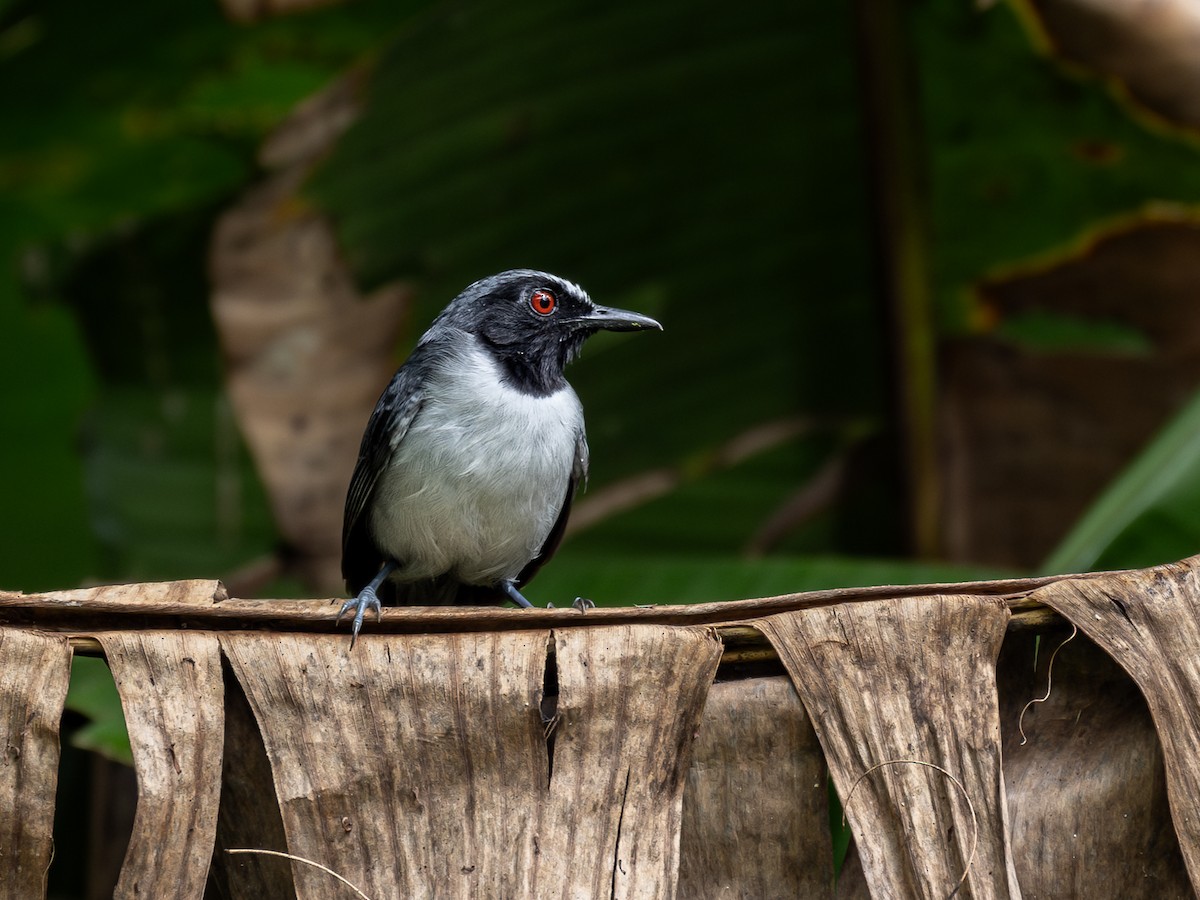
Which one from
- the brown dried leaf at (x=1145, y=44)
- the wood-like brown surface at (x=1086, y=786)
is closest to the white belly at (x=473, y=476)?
the wood-like brown surface at (x=1086, y=786)

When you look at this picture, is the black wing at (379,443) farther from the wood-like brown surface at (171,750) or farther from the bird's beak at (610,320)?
the wood-like brown surface at (171,750)

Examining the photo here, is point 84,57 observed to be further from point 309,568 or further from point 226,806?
point 226,806

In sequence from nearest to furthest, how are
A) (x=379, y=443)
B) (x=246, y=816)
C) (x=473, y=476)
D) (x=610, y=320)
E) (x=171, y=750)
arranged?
(x=171, y=750), (x=246, y=816), (x=473, y=476), (x=379, y=443), (x=610, y=320)

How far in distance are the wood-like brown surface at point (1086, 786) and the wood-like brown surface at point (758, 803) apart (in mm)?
357

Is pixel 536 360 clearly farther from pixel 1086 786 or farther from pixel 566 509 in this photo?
A: pixel 1086 786

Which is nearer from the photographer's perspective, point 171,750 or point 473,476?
point 171,750

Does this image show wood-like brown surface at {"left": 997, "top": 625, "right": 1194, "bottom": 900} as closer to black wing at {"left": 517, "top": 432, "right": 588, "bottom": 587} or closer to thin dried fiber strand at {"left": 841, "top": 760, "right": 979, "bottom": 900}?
thin dried fiber strand at {"left": 841, "top": 760, "right": 979, "bottom": 900}

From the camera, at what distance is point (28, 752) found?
200 cm

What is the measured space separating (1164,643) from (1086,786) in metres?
0.28

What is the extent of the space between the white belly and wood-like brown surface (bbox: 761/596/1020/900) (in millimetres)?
1571

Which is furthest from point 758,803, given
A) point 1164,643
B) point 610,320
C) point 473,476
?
point 610,320

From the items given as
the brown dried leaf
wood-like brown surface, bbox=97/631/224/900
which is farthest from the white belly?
the brown dried leaf

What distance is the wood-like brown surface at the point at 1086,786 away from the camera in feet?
6.86

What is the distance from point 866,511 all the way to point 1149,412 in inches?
47.6
